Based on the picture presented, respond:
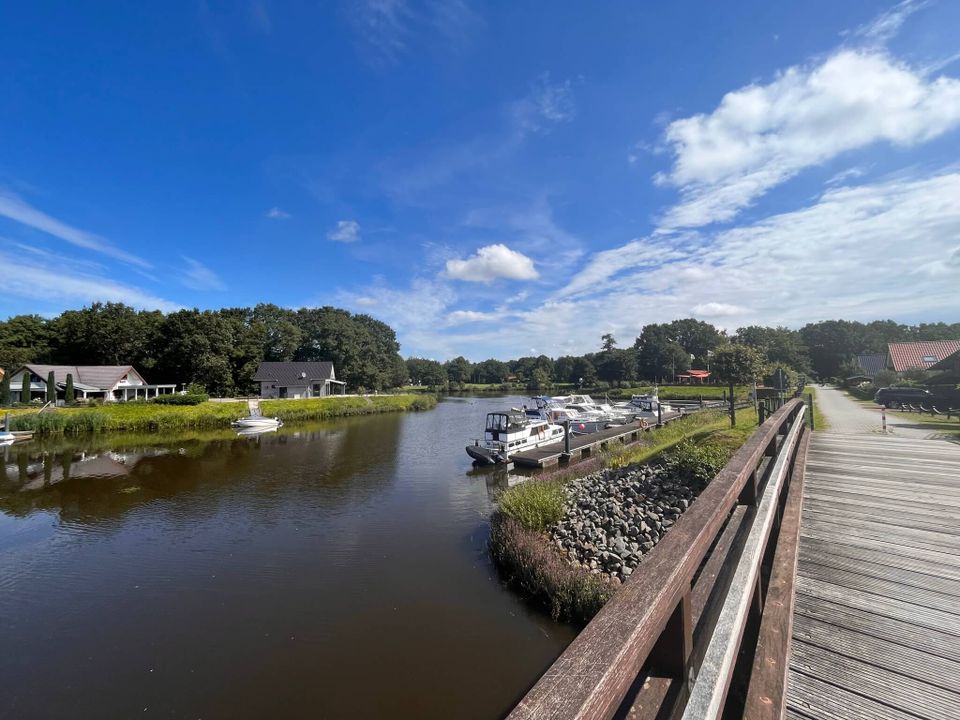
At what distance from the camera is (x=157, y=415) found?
104 feet

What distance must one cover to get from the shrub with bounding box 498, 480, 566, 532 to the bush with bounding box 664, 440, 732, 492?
3.57 m

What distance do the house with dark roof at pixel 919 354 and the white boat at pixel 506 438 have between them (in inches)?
1323

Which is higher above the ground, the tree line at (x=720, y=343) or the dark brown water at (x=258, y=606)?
the tree line at (x=720, y=343)

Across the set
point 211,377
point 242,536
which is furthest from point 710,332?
point 242,536

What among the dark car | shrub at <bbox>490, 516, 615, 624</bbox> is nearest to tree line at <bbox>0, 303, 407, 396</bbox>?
shrub at <bbox>490, 516, 615, 624</bbox>

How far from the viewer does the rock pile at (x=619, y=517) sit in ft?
28.8

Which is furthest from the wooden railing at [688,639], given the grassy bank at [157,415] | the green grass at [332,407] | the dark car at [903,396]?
the green grass at [332,407]

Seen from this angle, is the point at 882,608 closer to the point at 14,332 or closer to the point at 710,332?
the point at 14,332

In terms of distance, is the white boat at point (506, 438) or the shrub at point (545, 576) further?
the white boat at point (506, 438)

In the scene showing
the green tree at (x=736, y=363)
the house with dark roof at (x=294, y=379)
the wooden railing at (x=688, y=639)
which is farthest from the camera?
the house with dark roof at (x=294, y=379)

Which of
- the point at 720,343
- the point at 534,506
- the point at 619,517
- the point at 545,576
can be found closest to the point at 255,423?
the point at 534,506

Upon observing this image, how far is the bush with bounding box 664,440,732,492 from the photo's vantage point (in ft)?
37.2

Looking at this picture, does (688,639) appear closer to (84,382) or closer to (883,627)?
(883,627)

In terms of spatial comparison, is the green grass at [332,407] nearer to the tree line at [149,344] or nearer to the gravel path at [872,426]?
the tree line at [149,344]
